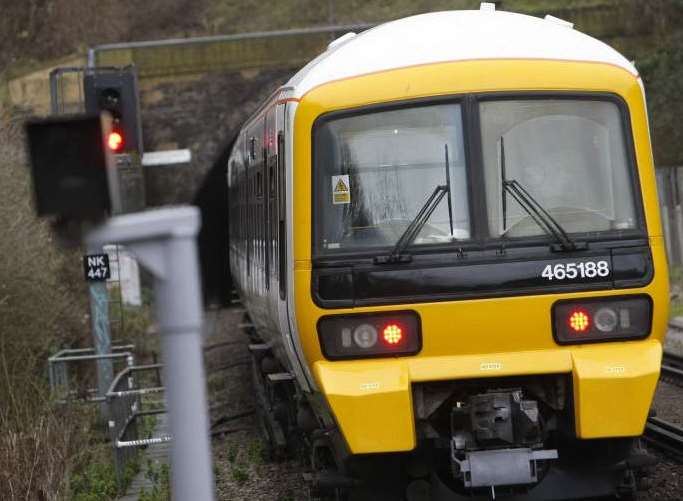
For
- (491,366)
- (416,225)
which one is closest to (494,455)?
(491,366)

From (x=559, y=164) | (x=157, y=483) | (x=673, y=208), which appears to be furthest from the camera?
(x=673, y=208)

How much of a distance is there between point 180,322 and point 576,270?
163 inches

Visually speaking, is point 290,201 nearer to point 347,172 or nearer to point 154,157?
point 347,172

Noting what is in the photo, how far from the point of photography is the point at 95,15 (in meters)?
38.4

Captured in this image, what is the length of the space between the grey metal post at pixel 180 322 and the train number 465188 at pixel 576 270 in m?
4.01

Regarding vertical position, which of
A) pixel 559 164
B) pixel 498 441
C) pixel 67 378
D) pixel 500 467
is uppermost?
pixel 559 164

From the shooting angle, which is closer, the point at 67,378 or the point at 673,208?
the point at 67,378

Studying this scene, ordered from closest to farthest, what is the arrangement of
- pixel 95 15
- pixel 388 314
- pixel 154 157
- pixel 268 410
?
pixel 388 314
pixel 268 410
pixel 154 157
pixel 95 15

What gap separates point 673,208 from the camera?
84.8 feet

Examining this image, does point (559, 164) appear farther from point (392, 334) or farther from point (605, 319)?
point (392, 334)

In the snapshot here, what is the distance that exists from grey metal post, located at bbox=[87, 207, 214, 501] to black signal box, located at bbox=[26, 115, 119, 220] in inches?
2.9

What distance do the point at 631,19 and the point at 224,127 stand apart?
29.9 feet

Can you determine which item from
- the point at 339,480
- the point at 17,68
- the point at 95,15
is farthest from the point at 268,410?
the point at 95,15

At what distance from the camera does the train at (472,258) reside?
7.05 m
